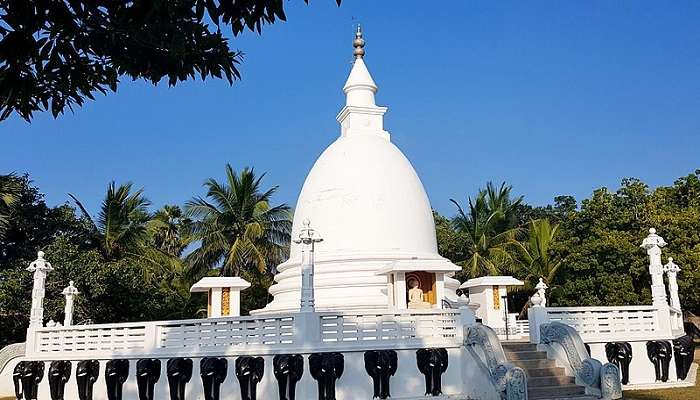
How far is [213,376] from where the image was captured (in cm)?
1402

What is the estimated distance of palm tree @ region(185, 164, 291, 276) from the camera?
103 ft

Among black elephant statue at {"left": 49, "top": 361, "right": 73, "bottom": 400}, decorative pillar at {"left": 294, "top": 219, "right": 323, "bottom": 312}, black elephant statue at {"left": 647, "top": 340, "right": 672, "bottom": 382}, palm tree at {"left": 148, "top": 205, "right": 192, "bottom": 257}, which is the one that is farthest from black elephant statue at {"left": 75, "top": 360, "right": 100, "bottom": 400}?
palm tree at {"left": 148, "top": 205, "right": 192, "bottom": 257}

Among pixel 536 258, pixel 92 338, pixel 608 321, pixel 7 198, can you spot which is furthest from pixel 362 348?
pixel 536 258

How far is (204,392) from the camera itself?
14047mm

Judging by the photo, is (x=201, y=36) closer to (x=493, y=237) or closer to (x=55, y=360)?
(x=55, y=360)

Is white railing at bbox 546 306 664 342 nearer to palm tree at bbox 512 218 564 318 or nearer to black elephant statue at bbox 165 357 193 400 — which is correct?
black elephant statue at bbox 165 357 193 400

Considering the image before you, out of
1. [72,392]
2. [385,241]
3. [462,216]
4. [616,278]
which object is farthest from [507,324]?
[462,216]

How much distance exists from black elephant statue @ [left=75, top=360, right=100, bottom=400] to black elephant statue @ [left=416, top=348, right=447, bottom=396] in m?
7.75

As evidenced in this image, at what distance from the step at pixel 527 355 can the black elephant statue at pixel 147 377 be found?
807cm

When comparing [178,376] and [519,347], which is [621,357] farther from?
[178,376]

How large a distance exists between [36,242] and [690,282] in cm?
2872

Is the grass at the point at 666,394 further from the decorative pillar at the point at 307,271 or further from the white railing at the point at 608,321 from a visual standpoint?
the decorative pillar at the point at 307,271

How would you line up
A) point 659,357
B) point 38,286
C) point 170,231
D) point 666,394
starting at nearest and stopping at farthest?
1. point 666,394
2. point 659,357
3. point 38,286
4. point 170,231

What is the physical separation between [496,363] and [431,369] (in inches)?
62.9
